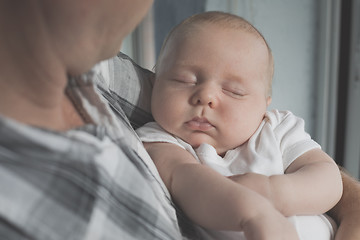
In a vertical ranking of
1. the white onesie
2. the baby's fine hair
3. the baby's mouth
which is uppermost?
the baby's fine hair

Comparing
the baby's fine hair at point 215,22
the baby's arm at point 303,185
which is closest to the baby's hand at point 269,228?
the baby's arm at point 303,185

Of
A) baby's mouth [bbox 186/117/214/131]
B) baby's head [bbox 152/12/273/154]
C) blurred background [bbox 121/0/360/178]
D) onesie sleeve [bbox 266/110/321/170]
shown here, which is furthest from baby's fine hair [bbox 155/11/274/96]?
blurred background [bbox 121/0/360/178]

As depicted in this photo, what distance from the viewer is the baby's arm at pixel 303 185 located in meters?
0.76

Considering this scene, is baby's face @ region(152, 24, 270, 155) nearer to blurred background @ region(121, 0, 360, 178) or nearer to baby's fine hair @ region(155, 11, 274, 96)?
baby's fine hair @ region(155, 11, 274, 96)

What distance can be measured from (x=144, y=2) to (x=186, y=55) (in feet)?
1.27

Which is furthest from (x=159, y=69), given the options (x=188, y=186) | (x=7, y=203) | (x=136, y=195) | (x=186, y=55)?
(x=7, y=203)

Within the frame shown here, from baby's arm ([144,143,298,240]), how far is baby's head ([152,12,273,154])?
0.09 meters

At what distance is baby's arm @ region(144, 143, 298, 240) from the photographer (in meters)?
0.63

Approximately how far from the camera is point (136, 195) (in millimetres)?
591

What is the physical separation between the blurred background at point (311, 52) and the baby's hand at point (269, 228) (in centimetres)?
194

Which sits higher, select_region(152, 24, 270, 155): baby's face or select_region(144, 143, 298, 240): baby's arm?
select_region(152, 24, 270, 155): baby's face

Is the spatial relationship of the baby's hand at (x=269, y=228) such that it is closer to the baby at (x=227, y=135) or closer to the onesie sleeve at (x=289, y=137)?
the baby at (x=227, y=135)

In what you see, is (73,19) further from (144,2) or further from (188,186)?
(188,186)

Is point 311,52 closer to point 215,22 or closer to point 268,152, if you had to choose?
point 215,22
